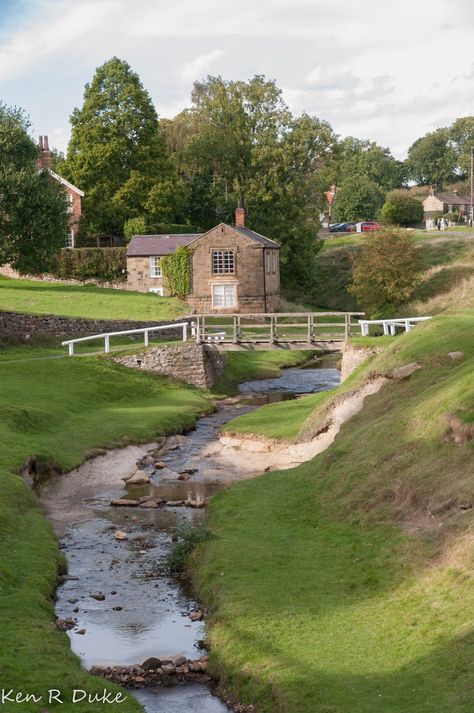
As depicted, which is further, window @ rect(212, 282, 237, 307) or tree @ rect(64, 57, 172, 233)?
tree @ rect(64, 57, 172, 233)

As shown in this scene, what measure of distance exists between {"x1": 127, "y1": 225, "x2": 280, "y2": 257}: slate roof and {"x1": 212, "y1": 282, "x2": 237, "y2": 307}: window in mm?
4409

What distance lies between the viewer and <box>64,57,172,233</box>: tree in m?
90.6

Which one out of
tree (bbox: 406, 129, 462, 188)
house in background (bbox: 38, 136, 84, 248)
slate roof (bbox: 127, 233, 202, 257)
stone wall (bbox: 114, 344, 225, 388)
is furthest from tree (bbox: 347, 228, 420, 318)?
tree (bbox: 406, 129, 462, 188)

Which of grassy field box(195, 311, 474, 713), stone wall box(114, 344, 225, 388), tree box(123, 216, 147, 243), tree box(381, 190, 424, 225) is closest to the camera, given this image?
grassy field box(195, 311, 474, 713)

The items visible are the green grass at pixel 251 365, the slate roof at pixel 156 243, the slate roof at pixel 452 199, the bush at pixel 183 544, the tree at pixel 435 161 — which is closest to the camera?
the bush at pixel 183 544

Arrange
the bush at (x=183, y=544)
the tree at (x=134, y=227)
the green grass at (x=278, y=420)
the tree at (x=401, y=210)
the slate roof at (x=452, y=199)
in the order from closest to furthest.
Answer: the bush at (x=183, y=544) < the green grass at (x=278, y=420) < the tree at (x=134, y=227) < the tree at (x=401, y=210) < the slate roof at (x=452, y=199)

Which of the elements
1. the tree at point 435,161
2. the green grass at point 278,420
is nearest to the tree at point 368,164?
the tree at point 435,161

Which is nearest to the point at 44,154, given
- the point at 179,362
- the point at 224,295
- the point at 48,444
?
the point at 224,295

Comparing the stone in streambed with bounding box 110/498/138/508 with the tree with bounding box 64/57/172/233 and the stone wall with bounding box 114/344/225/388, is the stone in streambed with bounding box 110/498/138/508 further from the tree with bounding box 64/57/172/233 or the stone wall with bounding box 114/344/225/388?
the tree with bounding box 64/57/172/233

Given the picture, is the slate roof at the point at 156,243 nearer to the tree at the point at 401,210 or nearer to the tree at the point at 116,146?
the tree at the point at 116,146

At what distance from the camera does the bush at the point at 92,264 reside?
8756cm

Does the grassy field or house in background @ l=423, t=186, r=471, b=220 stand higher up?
house in background @ l=423, t=186, r=471, b=220

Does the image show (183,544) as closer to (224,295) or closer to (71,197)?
(224,295)

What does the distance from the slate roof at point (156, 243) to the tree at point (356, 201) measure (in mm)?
62144
